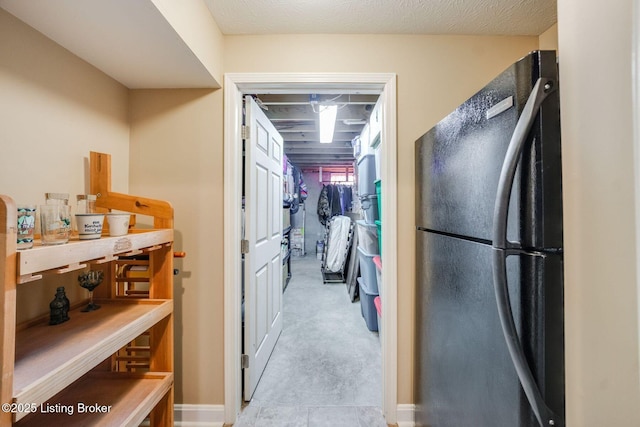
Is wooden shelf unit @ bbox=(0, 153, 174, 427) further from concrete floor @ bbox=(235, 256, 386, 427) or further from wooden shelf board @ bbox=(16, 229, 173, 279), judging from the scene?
concrete floor @ bbox=(235, 256, 386, 427)

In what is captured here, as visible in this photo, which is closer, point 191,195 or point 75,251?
point 75,251

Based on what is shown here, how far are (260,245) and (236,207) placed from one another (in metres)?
0.45

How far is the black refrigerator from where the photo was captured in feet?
2.17

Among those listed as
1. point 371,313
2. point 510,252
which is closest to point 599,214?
point 510,252

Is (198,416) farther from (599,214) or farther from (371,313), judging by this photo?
(599,214)

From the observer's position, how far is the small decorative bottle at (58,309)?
3.22 ft

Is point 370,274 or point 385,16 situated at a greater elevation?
point 385,16

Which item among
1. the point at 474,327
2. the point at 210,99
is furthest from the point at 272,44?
the point at 474,327

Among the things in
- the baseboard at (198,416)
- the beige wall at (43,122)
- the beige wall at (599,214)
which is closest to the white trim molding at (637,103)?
the beige wall at (599,214)

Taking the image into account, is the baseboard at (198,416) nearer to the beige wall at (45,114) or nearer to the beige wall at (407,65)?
the beige wall at (407,65)

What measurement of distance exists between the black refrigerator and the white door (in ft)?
3.77

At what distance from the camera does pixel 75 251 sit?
29.1 inches

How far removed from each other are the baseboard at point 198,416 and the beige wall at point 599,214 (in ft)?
5.49

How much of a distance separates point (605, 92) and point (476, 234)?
1.58ft
